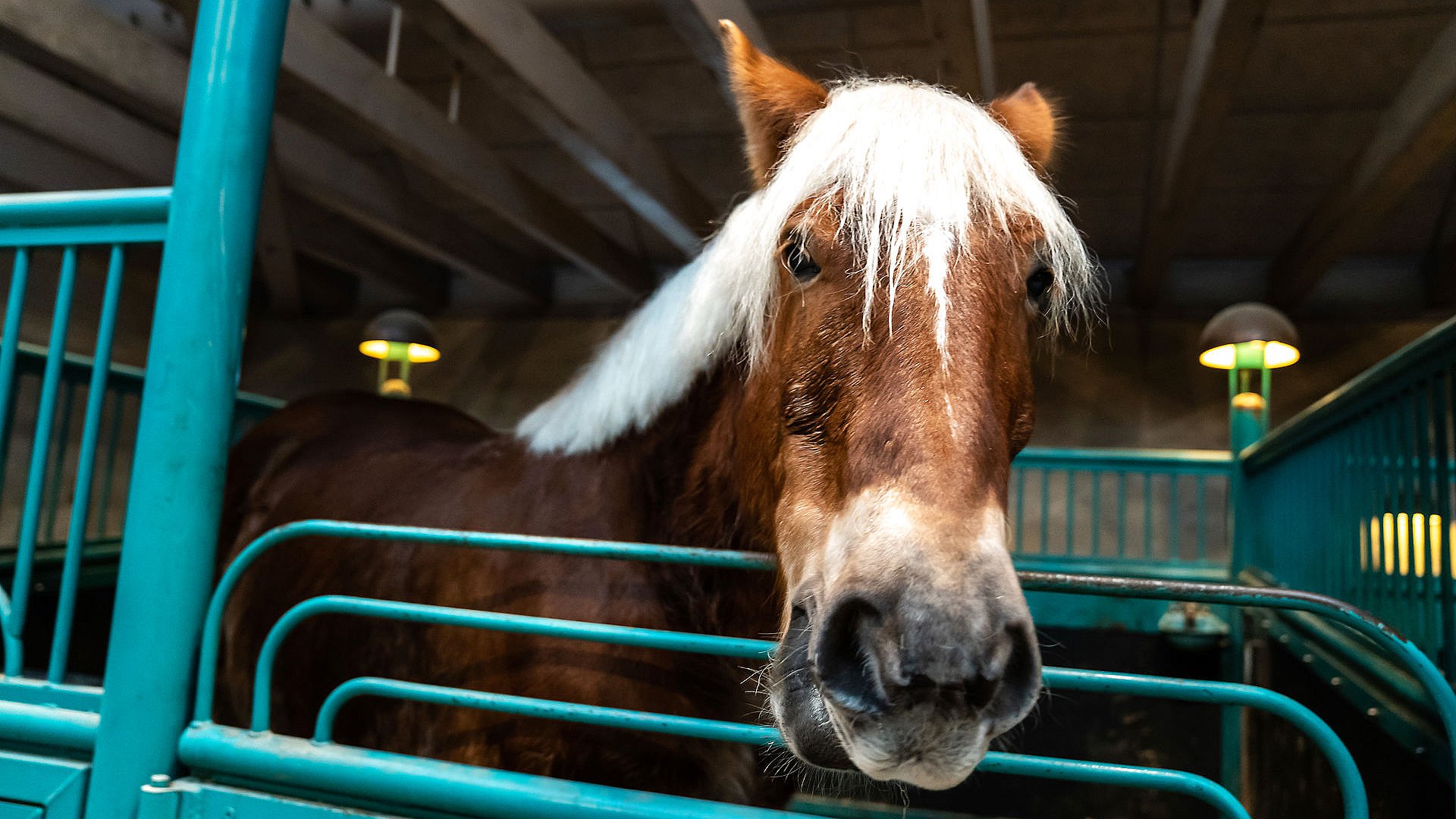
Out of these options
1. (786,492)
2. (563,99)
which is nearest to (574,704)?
(786,492)

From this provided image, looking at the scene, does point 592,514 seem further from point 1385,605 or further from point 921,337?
point 1385,605

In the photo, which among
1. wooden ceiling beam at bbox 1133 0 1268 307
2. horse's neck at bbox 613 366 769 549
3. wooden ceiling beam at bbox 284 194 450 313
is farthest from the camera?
wooden ceiling beam at bbox 284 194 450 313

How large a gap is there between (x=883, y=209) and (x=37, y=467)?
1288 millimetres

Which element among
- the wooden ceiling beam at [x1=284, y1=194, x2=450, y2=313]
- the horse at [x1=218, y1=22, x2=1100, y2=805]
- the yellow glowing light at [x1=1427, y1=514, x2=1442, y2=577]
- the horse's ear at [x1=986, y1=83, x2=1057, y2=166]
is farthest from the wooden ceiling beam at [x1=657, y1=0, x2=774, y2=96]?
the wooden ceiling beam at [x1=284, y1=194, x2=450, y2=313]

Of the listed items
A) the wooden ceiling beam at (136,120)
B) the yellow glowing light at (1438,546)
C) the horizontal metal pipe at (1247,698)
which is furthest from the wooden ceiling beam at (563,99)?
the horizontal metal pipe at (1247,698)

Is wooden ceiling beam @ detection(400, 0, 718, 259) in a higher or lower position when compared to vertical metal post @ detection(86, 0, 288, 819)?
higher

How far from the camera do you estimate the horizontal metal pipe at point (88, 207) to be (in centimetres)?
115

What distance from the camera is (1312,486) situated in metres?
2.42

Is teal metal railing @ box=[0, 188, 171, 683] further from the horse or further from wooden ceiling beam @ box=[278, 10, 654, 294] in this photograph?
wooden ceiling beam @ box=[278, 10, 654, 294]

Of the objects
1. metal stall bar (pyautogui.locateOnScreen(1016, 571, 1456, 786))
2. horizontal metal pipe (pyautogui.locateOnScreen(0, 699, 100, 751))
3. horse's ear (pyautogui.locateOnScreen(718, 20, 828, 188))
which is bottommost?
horizontal metal pipe (pyautogui.locateOnScreen(0, 699, 100, 751))

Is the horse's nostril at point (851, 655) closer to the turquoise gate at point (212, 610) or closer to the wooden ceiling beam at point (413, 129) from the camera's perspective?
the turquoise gate at point (212, 610)

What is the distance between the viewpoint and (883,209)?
972 millimetres

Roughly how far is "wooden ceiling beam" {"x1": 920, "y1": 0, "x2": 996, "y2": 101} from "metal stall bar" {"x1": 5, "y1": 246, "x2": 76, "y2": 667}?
9.77ft

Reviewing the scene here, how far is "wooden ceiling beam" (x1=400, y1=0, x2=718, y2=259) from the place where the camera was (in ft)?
12.1
